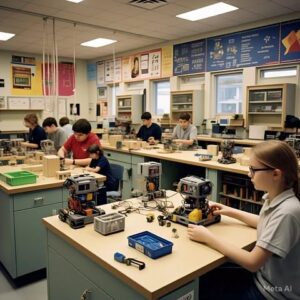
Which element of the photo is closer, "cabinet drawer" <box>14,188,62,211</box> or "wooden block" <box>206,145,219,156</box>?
"cabinet drawer" <box>14,188,62,211</box>

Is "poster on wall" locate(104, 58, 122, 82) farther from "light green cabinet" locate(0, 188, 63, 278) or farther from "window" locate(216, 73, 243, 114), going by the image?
"light green cabinet" locate(0, 188, 63, 278)

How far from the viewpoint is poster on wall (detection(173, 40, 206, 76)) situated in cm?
652

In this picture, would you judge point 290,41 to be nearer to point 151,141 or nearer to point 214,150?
point 214,150

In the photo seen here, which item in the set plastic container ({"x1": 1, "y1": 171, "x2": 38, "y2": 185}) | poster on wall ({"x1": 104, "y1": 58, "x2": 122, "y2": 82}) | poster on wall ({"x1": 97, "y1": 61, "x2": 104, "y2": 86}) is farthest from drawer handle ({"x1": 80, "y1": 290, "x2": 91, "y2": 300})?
poster on wall ({"x1": 97, "y1": 61, "x2": 104, "y2": 86})

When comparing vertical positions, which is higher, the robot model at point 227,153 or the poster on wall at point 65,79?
the poster on wall at point 65,79

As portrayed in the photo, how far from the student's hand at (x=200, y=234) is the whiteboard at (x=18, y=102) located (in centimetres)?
762

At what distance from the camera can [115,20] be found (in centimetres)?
545

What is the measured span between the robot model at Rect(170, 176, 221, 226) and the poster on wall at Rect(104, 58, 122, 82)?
711 cm

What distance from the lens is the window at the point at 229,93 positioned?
247 inches

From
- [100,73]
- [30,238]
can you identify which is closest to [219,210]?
[30,238]

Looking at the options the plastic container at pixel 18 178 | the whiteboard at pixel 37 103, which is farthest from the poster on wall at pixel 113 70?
the plastic container at pixel 18 178

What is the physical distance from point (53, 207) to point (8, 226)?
372mm

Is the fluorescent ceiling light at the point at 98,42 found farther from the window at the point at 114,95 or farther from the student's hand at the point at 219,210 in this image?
the student's hand at the point at 219,210

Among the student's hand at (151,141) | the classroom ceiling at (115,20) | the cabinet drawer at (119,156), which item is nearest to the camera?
the classroom ceiling at (115,20)
